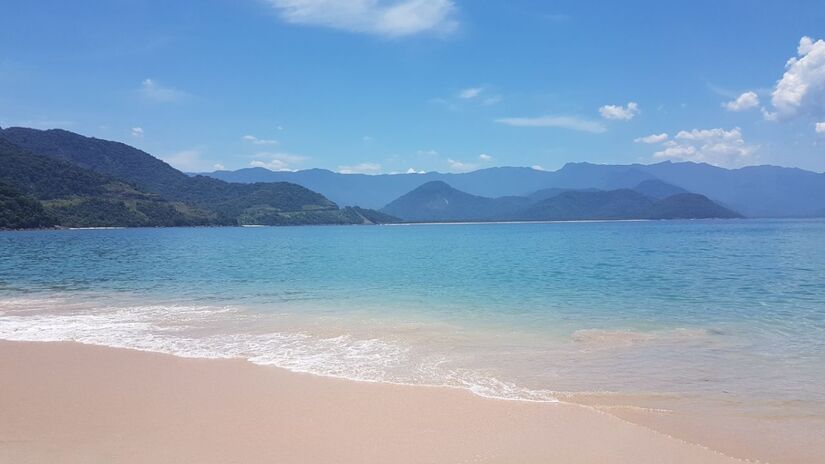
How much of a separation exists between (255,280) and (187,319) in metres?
14.7

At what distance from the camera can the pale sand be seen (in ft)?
23.6

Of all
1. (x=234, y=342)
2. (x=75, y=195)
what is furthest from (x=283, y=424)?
(x=75, y=195)

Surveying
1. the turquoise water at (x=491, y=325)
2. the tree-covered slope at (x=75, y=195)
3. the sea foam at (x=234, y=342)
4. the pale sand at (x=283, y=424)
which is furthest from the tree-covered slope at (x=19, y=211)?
the pale sand at (x=283, y=424)

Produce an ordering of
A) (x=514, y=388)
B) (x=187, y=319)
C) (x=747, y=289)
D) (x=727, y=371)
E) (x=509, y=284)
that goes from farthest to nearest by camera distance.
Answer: (x=509, y=284) < (x=747, y=289) < (x=187, y=319) < (x=727, y=371) < (x=514, y=388)

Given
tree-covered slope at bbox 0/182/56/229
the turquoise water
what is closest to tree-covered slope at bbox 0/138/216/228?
tree-covered slope at bbox 0/182/56/229

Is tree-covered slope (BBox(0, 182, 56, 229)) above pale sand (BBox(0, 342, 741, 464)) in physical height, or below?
above

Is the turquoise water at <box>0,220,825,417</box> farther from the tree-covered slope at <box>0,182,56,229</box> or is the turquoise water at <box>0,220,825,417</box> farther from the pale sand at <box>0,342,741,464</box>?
the tree-covered slope at <box>0,182,56,229</box>

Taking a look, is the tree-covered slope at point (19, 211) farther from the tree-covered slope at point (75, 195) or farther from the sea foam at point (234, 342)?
the sea foam at point (234, 342)

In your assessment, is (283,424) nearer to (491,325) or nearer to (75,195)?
(491,325)

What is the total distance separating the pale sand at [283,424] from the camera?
7184 mm

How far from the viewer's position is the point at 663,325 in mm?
17453

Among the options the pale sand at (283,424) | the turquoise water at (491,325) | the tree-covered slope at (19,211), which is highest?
the tree-covered slope at (19,211)

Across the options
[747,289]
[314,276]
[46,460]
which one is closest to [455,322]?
[46,460]

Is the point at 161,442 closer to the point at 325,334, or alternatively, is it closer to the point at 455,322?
the point at 325,334
